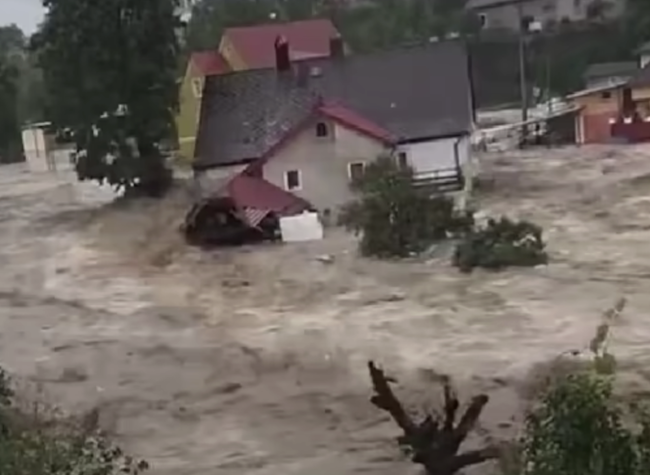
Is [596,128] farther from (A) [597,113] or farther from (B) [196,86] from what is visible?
(B) [196,86]

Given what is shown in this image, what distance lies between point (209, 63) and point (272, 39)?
2419mm

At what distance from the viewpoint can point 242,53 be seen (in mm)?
50562

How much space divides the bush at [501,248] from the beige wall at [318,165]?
8.48 meters

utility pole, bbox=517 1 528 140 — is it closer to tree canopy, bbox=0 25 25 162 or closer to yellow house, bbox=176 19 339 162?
yellow house, bbox=176 19 339 162

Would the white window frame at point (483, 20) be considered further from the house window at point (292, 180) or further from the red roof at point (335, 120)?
the house window at point (292, 180)

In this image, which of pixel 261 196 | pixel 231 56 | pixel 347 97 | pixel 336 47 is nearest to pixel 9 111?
pixel 231 56

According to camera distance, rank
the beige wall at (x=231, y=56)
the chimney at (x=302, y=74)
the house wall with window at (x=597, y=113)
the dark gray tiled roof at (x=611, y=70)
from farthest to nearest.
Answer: the dark gray tiled roof at (x=611, y=70), the beige wall at (x=231, y=56), the house wall with window at (x=597, y=113), the chimney at (x=302, y=74)

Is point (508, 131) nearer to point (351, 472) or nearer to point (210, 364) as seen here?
point (210, 364)

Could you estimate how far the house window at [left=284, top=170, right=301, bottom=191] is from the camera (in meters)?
35.1

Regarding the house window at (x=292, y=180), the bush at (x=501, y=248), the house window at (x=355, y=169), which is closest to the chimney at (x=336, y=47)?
the house window at (x=355, y=169)

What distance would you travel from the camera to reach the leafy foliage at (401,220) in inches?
1114

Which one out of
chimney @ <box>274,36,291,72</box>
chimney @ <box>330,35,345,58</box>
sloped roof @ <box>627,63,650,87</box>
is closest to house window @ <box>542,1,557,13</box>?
sloped roof @ <box>627,63,650,87</box>

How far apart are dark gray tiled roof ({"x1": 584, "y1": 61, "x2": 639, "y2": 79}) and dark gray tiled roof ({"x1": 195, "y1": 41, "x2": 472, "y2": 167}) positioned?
19.2 metres

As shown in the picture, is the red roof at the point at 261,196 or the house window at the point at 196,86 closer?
the red roof at the point at 261,196
